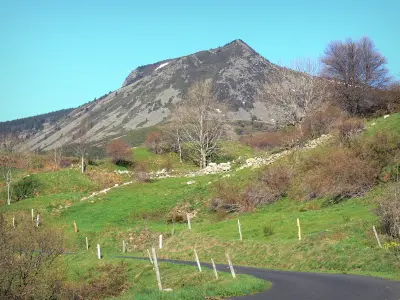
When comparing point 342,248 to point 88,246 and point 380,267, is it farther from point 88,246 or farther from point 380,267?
point 88,246

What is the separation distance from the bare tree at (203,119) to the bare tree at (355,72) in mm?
20419

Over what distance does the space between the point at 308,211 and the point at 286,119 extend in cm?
2811

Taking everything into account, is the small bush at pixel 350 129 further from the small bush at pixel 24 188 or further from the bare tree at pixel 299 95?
the small bush at pixel 24 188

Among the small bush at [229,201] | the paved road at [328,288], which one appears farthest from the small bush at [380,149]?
the paved road at [328,288]

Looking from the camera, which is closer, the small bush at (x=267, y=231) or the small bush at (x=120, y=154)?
the small bush at (x=267, y=231)

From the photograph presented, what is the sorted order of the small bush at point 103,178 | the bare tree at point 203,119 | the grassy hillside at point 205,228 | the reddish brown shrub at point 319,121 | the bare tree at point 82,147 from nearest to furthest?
the grassy hillside at point 205,228, the reddish brown shrub at point 319,121, the small bush at point 103,178, the bare tree at point 82,147, the bare tree at point 203,119

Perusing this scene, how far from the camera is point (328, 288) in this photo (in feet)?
62.6

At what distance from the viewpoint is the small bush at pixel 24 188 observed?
6606 centimetres

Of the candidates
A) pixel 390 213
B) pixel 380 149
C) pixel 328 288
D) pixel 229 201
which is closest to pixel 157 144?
pixel 229 201

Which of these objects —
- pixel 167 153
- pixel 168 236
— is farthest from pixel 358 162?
pixel 167 153

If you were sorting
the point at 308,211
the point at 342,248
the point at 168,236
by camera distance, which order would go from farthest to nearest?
the point at 168,236 → the point at 308,211 → the point at 342,248

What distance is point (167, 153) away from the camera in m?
96.2

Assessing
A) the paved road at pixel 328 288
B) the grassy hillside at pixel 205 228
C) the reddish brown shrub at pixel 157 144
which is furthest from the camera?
the reddish brown shrub at pixel 157 144

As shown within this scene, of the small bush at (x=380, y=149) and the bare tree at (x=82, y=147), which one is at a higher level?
the bare tree at (x=82, y=147)
